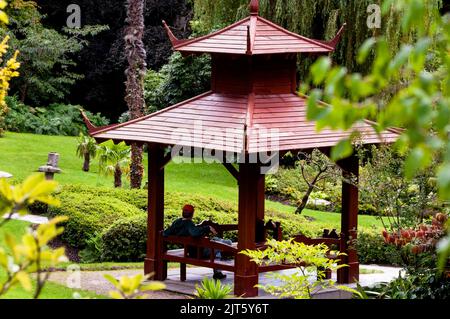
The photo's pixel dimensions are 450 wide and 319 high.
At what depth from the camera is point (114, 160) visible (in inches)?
834

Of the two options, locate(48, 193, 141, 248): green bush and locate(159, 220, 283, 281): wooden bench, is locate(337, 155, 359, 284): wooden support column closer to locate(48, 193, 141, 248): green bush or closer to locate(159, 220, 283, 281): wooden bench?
locate(159, 220, 283, 281): wooden bench

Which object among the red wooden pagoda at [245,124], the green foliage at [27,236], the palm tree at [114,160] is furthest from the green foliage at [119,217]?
A: the green foliage at [27,236]

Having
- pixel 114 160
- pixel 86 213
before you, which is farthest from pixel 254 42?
pixel 114 160

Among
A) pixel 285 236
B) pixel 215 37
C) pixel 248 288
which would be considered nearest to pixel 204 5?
pixel 285 236

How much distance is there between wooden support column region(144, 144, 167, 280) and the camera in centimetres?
1257

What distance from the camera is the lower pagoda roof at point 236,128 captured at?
37.2 feet

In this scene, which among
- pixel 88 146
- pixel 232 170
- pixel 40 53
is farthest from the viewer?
pixel 40 53

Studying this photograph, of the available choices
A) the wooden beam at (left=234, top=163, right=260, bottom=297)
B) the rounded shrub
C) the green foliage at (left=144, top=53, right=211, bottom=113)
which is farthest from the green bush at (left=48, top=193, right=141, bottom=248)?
the green foliage at (left=144, top=53, right=211, bottom=113)

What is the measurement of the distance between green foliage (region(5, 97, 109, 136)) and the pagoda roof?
1693 cm

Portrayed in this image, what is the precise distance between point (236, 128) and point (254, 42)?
136 centimetres

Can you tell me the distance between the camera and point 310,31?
22.4 metres

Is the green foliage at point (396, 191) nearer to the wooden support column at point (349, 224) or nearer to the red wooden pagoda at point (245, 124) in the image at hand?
the red wooden pagoda at point (245, 124)

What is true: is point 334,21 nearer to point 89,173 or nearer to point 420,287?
point 89,173

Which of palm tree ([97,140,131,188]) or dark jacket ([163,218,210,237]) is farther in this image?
palm tree ([97,140,131,188])
